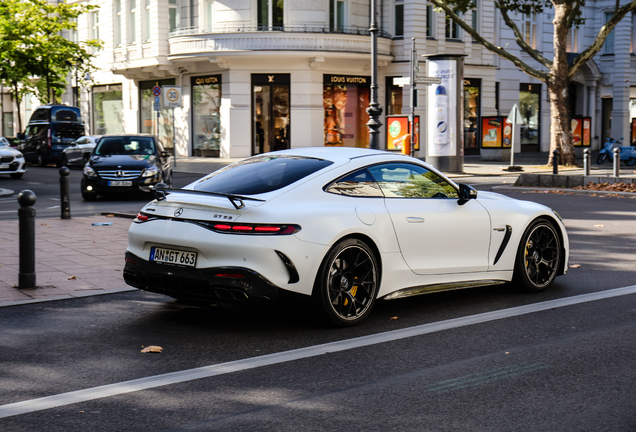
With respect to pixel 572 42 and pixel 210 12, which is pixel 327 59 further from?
pixel 572 42

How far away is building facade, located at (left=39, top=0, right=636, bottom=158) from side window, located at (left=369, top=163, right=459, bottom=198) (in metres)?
22.9

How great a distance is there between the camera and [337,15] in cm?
3456

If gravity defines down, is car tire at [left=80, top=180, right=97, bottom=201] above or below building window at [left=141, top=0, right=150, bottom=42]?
below

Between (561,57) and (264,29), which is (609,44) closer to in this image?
(561,57)

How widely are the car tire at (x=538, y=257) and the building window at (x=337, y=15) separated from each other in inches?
1085

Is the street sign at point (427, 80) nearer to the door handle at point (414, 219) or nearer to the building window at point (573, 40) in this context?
the door handle at point (414, 219)

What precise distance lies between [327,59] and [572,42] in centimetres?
1999

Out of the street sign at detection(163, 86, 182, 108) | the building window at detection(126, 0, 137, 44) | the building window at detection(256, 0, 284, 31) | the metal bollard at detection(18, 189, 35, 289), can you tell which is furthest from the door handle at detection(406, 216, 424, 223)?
the building window at detection(126, 0, 137, 44)

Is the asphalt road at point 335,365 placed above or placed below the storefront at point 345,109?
below

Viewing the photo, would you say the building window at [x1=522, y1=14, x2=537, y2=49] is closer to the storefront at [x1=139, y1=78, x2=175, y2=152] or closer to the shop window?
the storefront at [x1=139, y1=78, x2=175, y2=152]

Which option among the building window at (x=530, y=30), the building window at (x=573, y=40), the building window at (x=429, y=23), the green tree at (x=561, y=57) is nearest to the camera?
the green tree at (x=561, y=57)

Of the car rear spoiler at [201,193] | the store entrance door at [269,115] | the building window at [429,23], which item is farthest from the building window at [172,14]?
the car rear spoiler at [201,193]

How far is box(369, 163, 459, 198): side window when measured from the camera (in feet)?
21.6

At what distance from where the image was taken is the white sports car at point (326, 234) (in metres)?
5.66
